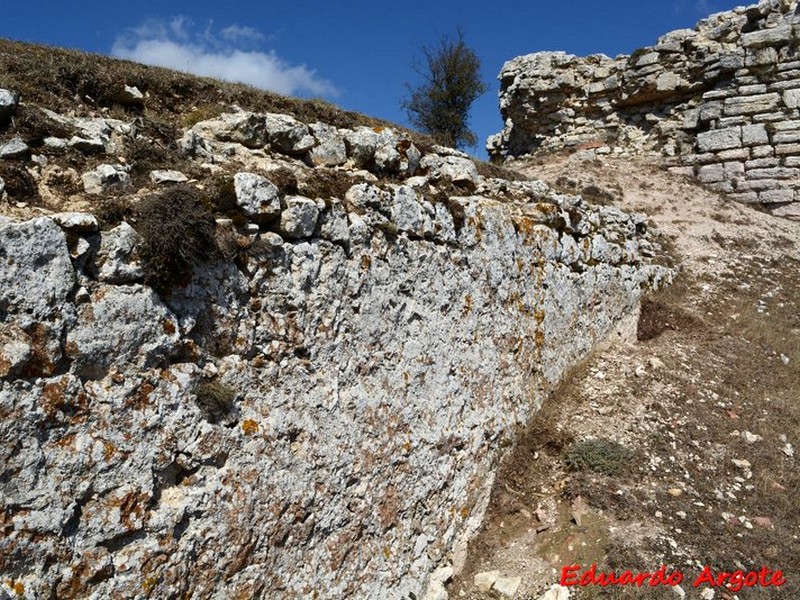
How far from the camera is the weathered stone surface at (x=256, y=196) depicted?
17.4ft

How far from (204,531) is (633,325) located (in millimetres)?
9419

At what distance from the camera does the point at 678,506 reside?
7.14 m

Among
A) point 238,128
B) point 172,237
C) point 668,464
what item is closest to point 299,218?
point 172,237

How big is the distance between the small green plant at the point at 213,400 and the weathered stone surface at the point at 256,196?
5.18ft

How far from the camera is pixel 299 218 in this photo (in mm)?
5648

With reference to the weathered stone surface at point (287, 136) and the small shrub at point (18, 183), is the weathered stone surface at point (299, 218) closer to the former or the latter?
the weathered stone surface at point (287, 136)

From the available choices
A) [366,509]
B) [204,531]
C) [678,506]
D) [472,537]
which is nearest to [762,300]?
[678,506]

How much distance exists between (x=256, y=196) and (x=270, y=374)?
5.31ft

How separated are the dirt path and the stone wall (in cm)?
701

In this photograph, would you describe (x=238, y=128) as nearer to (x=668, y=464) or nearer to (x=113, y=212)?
(x=113, y=212)

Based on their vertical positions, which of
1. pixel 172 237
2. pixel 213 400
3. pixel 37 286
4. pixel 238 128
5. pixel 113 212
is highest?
pixel 238 128

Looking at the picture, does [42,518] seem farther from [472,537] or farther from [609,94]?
[609,94]

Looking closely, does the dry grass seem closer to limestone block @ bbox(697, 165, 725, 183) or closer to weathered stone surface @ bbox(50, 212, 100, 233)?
weathered stone surface @ bbox(50, 212, 100, 233)

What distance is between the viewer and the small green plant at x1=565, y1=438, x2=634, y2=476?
25.1 ft
